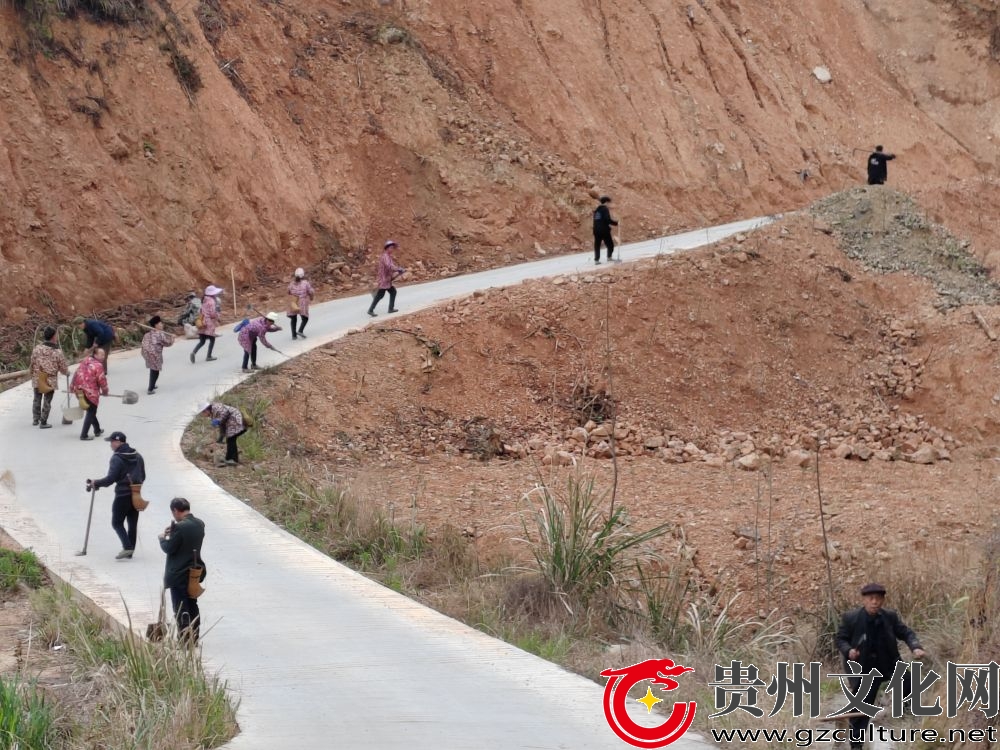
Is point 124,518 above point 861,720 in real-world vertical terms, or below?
above

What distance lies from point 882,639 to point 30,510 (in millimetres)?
8693

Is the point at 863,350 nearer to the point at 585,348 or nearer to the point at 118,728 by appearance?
the point at 585,348

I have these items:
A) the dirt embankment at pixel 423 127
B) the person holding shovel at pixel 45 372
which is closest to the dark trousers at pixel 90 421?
the person holding shovel at pixel 45 372

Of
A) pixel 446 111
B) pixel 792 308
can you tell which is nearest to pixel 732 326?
pixel 792 308

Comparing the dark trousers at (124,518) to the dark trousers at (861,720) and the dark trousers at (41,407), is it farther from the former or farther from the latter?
the dark trousers at (861,720)

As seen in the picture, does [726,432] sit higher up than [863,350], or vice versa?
[863,350]

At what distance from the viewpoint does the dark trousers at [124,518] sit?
11383 mm

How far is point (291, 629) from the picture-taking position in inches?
390

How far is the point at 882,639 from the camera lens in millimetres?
8367

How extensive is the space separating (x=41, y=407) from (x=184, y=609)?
749cm

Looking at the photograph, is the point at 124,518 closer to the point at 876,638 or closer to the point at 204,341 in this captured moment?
the point at 876,638

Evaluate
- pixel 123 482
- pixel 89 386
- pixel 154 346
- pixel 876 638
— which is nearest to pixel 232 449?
pixel 89 386

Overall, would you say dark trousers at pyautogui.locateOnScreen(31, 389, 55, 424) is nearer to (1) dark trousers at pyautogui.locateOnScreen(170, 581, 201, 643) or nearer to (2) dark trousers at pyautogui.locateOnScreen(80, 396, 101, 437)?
(2) dark trousers at pyautogui.locateOnScreen(80, 396, 101, 437)

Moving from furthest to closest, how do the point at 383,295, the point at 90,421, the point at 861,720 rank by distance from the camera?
the point at 383,295, the point at 90,421, the point at 861,720
